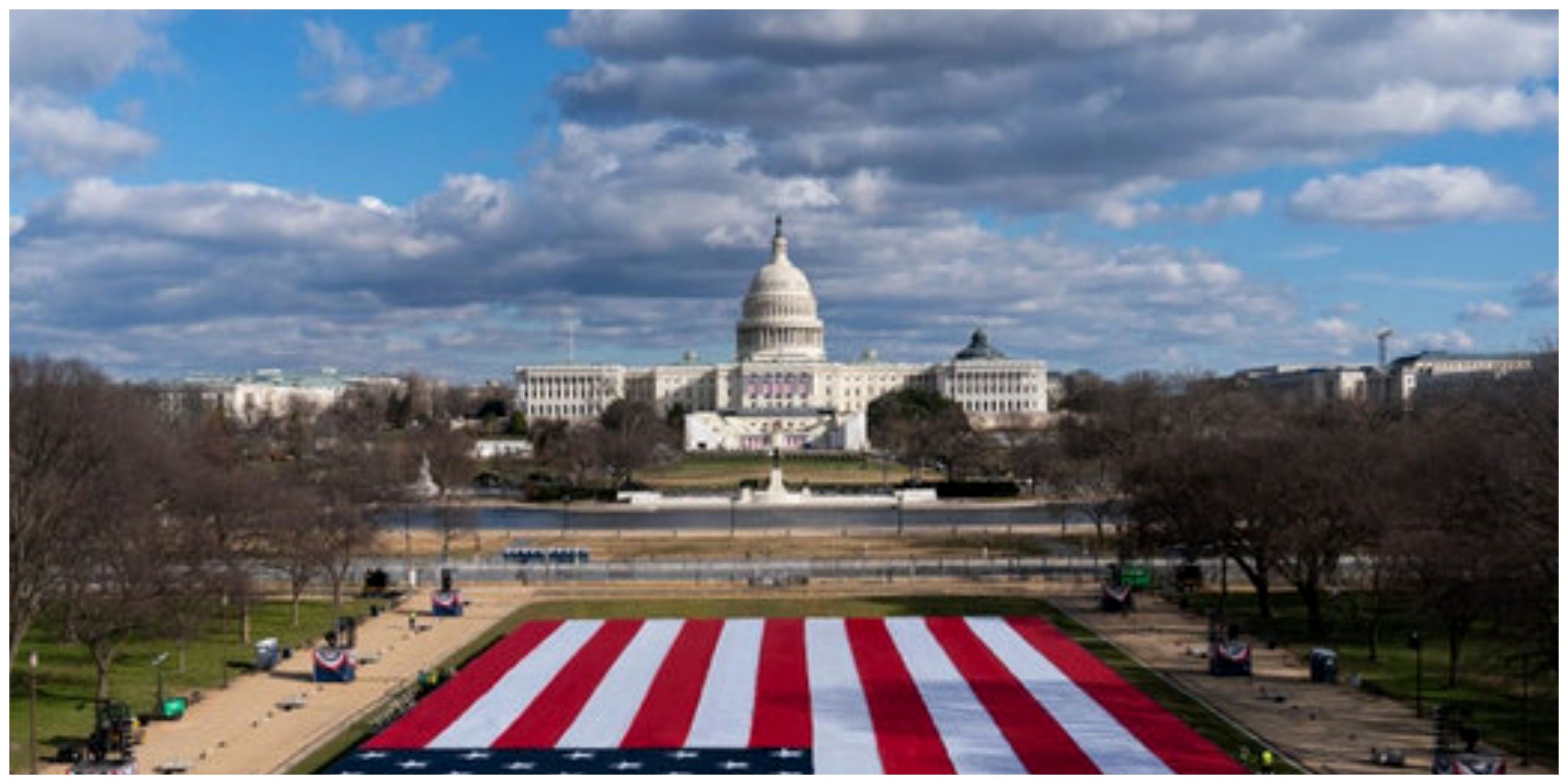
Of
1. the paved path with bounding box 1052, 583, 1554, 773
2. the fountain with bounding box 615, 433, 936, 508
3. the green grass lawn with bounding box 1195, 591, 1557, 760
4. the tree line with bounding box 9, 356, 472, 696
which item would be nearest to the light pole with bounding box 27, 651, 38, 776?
the tree line with bounding box 9, 356, 472, 696

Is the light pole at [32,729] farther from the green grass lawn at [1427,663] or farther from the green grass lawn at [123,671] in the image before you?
the green grass lawn at [1427,663]

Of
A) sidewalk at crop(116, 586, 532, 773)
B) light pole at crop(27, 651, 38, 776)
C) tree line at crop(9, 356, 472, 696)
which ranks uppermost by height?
tree line at crop(9, 356, 472, 696)

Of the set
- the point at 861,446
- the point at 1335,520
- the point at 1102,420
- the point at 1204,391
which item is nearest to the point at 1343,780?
the point at 1335,520

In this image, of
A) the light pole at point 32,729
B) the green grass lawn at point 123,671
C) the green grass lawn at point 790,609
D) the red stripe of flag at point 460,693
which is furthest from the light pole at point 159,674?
the green grass lawn at point 790,609

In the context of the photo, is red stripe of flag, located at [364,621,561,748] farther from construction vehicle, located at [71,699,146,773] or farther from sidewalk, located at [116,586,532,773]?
construction vehicle, located at [71,699,146,773]

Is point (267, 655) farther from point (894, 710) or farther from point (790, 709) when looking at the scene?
point (894, 710)
